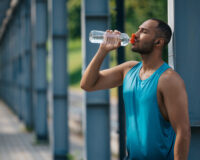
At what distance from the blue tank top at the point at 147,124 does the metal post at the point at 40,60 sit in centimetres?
991

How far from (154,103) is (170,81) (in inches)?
6.9

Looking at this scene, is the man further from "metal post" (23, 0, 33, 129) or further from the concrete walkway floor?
"metal post" (23, 0, 33, 129)

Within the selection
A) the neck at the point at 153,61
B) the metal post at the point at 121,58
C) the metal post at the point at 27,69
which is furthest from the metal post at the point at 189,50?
the metal post at the point at 27,69

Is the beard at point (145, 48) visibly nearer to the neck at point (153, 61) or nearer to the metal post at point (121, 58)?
the neck at point (153, 61)

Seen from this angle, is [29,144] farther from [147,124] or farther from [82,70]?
[147,124]

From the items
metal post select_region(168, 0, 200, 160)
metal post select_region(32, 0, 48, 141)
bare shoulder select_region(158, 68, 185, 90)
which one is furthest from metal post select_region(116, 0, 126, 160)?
metal post select_region(32, 0, 48, 141)

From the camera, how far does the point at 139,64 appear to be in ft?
9.30

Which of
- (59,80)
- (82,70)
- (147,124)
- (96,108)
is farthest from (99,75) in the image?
(59,80)

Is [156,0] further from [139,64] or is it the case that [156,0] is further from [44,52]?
[139,64]

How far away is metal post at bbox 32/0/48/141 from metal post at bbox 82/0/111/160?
6609mm

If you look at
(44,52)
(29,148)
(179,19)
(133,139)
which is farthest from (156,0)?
(133,139)

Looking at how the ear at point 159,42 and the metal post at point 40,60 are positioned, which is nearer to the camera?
the ear at point 159,42

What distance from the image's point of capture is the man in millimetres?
2410

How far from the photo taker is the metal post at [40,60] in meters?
12.3
